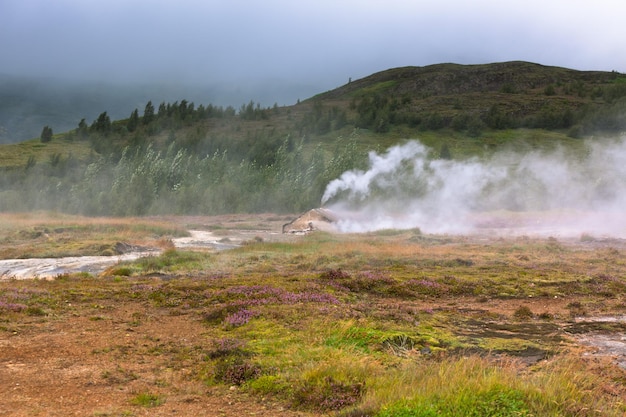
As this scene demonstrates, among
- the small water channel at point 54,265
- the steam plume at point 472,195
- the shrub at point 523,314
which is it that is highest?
the steam plume at point 472,195

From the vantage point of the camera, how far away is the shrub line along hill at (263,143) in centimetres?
9269

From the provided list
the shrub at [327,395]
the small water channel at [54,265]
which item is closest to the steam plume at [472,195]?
the small water channel at [54,265]

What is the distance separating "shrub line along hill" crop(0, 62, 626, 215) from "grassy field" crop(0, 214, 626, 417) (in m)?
63.1

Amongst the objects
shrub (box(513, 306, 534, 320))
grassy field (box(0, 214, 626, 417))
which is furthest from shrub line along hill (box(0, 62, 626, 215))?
shrub (box(513, 306, 534, 320))

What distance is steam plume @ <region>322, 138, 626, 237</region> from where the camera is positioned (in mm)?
65438

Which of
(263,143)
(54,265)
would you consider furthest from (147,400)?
(263,143)

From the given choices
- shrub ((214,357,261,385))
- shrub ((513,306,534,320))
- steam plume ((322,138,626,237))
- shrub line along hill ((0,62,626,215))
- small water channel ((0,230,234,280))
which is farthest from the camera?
shrub line along hill ((0,62,626,215))

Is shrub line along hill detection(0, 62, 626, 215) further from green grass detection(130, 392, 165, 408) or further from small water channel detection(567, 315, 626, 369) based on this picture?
green grass detection(130, 392, 165, 408)

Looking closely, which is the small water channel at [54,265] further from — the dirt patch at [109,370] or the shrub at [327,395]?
the shrub at [327,395]

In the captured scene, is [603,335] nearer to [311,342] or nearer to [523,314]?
[523,314]

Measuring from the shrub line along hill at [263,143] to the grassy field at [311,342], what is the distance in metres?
63.1

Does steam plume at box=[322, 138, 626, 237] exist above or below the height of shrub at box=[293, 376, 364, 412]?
above

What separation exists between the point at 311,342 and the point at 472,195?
65474 millimetres

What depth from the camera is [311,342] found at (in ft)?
43.6
